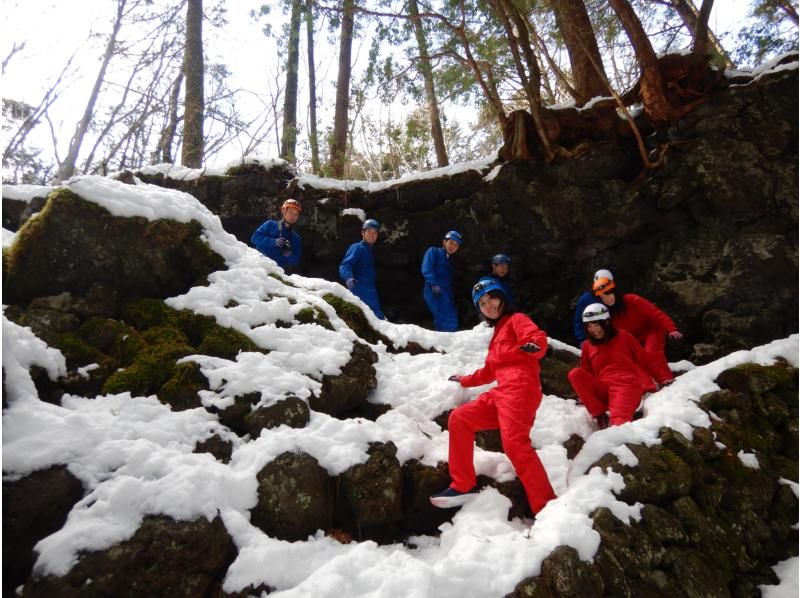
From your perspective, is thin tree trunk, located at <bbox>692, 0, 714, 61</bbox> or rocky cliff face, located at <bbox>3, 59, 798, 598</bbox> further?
thin tree trunk, located at <bbox>692, 0, 714, 61</bbox>

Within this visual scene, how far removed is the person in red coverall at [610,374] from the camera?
4703 millimetres

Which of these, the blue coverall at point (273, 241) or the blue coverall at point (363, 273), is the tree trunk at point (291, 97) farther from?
the blue coverall at point (363, 273)

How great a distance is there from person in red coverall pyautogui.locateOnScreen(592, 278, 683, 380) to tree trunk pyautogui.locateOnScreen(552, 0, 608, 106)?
12.6 ft

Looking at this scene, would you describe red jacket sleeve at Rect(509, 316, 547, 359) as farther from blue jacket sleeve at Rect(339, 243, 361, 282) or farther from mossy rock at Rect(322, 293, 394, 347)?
blue jacket sleeve at Rect(339, 243, 361, 282)

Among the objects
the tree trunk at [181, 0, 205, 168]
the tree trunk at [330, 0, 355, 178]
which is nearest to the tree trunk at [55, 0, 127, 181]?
the tree trunk at [181, 0, 205, 168]

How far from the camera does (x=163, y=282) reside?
197 inches

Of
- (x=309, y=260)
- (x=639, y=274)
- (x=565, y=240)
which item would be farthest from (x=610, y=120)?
(x=309, y=260)

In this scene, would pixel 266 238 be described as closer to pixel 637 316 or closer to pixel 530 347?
pixel 530 347

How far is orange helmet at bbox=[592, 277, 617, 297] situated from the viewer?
620 centimetres

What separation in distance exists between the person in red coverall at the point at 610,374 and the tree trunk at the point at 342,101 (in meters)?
9.42

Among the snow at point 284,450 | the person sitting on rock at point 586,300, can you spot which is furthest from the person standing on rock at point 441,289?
the snow at point 284,450

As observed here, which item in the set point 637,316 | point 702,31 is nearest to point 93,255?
point 637,316

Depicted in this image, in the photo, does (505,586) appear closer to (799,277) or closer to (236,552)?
(236,552)

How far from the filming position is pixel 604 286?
20.4 feet
